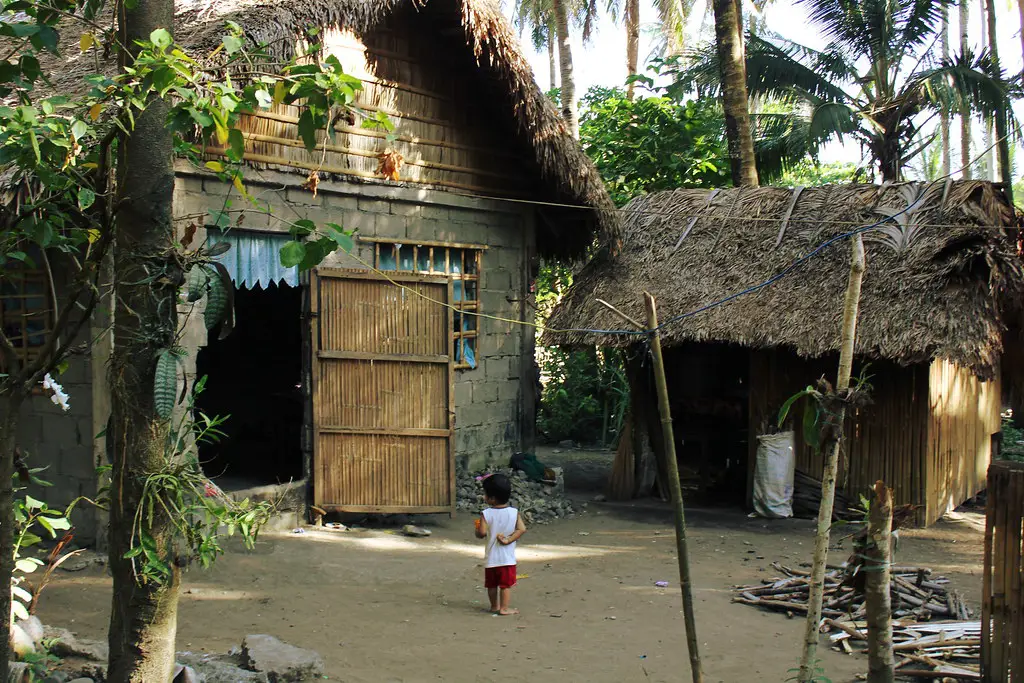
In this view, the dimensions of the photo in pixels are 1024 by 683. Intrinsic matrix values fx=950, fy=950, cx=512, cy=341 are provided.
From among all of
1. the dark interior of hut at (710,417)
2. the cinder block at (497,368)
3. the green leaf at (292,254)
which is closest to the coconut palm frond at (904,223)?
the dark interior of hut at (710,417)

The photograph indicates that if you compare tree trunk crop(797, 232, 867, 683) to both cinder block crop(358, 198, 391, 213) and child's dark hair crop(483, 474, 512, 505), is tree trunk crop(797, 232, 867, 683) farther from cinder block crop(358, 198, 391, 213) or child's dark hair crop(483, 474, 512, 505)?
cinder block crop(358, 198, 391, 213)

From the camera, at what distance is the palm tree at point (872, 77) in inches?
531

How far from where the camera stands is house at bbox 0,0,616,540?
750 centimetres

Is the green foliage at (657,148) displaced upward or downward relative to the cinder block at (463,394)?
upward

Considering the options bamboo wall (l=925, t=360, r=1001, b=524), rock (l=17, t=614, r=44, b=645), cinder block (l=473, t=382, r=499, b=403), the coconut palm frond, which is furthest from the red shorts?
the coconut palm frond

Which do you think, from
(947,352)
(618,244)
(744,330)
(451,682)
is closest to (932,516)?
(947,352)

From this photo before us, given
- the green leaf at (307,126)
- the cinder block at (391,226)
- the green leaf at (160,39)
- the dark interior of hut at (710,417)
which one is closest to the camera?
the green leaf at (160,39)

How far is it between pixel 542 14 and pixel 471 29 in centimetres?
1545

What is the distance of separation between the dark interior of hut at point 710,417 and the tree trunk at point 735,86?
2431 mm

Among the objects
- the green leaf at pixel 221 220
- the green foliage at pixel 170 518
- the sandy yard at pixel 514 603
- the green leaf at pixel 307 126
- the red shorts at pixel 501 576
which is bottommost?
the sandy yard at pixel 514 603

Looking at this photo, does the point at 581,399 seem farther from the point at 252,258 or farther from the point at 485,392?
the point at 252,258

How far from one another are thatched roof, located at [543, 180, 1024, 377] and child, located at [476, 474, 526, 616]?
12.0 ft

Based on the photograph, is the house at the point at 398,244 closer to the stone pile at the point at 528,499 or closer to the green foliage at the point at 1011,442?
the stone pile at the point at 528,499

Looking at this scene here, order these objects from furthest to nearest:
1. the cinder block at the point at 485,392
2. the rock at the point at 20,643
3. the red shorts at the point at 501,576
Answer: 1. the cinder block at the point at 485,392
2. the red shorts at the point at 501,576
3. the rock at the point at 20,643
